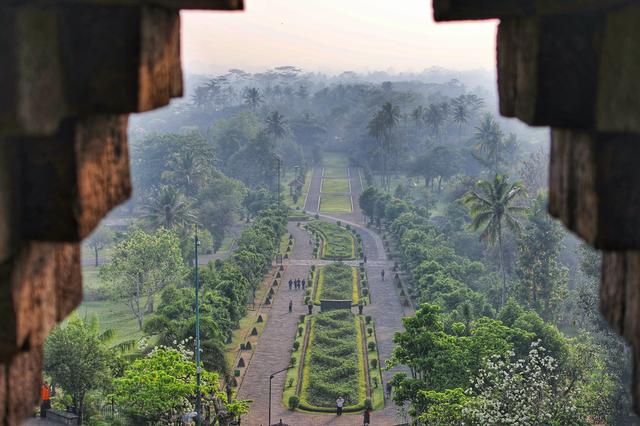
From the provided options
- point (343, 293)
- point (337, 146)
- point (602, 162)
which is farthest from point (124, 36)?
point (337, 146)

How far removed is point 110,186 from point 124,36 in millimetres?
603

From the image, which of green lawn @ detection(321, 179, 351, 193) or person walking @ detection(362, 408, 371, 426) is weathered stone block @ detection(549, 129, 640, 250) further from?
green lawn @ detection(321, 179, 351, 193)

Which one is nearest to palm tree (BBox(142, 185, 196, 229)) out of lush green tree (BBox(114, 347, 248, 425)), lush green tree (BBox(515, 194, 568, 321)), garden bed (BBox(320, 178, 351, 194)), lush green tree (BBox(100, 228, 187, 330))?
lush green tree (BBox(100, 228, 187, 330))

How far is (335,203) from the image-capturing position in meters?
88.2

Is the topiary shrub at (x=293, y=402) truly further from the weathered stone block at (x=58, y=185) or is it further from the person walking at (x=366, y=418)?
the weathered stone block at (x=58, y=185)

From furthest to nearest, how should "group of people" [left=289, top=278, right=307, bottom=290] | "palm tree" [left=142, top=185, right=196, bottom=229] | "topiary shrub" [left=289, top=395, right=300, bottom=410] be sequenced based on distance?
"group of people" [left=289, top=278, right=307, bottom=290], "palm tree" [left=142, top=185, right=196, bottom=229], "topiary shrub" [left=289, top=395, right=300, bottom=410]

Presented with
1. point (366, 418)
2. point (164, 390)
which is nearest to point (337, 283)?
point (366, 418)

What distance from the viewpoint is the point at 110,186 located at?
3234mm

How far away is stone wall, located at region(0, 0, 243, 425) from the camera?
2.77m

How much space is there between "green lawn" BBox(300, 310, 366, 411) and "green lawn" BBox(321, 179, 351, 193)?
49279 mm

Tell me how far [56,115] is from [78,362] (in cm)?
2770

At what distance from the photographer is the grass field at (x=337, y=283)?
169 ft

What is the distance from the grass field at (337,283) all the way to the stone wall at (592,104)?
47.6 meters

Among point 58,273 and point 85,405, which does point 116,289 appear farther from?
point 58,273
